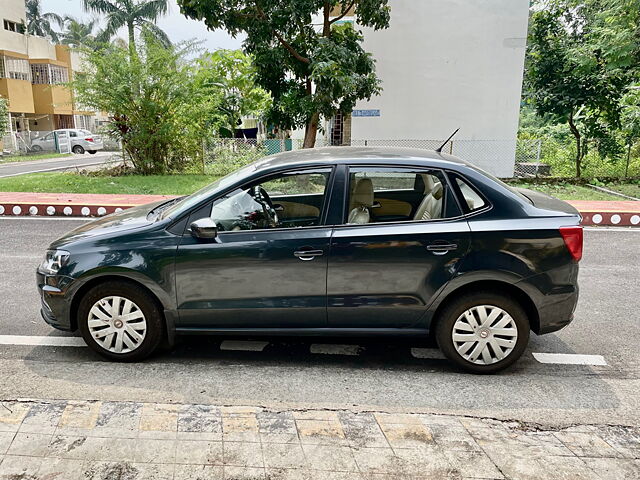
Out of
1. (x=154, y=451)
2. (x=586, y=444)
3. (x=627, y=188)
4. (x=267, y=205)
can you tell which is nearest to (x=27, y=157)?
(x=627, y=188)

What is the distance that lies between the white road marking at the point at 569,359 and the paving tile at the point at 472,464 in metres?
1.69

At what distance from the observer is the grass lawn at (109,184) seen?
13.0 m

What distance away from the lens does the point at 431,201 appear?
4027mm

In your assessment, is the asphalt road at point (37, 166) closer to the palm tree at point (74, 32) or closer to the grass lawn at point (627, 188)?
the grass lawn at point (627, 188)

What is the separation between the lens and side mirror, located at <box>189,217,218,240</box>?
378cm

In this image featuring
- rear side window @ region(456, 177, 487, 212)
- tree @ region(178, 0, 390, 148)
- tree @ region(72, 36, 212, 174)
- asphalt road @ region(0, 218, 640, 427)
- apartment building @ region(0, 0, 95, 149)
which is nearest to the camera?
asphalt road @ region(0, 218, 640, 427)

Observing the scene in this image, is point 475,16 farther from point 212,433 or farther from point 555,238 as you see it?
point 212,433

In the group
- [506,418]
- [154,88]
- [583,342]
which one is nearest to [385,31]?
[154,88]

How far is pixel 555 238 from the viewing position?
12.3 feet

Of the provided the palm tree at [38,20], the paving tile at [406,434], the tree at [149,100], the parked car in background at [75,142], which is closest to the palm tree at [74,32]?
the palm tree at [38,20]

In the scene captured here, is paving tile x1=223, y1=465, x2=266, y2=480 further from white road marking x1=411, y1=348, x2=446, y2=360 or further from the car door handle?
white road marking x1=411, y1=348, x2=446, y2=360

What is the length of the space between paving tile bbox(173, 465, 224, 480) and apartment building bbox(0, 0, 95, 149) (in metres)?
33.2

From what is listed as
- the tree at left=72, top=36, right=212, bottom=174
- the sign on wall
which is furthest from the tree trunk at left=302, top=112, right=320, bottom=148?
the tree at left=72, top=36, right=212, bottom=174

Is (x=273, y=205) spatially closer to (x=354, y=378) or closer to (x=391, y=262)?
(x=391, y=262)
